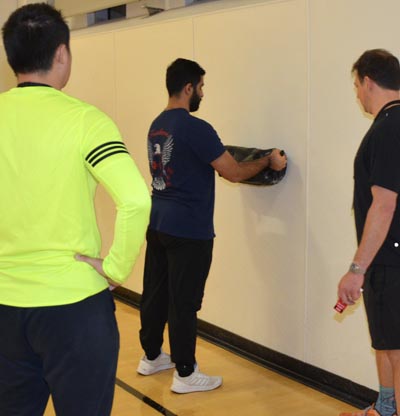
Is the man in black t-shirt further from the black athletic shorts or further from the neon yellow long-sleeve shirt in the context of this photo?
the neon yellow long-sleeve shirt

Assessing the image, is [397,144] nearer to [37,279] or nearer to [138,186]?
[138,186]

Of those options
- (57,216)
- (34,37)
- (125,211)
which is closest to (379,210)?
(125,211)

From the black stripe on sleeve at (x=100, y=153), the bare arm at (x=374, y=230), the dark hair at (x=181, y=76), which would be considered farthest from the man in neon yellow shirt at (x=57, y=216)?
the dark hair at (x=181, y=76)

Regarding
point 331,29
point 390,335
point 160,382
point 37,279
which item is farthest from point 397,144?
point 160,382

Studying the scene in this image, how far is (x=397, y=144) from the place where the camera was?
2270mm

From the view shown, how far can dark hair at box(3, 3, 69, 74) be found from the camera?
5.20 feet

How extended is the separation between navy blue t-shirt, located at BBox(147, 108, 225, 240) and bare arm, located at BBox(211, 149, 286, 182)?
0.04 m

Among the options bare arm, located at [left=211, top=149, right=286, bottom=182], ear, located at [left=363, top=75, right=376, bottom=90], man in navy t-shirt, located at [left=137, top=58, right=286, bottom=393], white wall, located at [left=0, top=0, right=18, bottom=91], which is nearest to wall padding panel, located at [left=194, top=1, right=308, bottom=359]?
bare arm, located at [left=211, top=149, right=286, bottom=182]

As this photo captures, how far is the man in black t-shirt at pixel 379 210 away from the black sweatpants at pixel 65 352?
99cm

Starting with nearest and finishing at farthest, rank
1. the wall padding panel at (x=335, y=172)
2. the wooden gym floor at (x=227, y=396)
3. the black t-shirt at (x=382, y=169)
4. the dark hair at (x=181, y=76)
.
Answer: the black t-shirt at (x=382, y=169), the wall padding panel at (x=335, y=172), the wooden gym floor at (x=227, y=396), the dark hair at (x=181, y=76)

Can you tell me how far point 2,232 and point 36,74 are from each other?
0.38 metres

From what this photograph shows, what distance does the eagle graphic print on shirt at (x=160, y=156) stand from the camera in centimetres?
322

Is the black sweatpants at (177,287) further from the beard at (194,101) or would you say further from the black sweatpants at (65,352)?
the black sweatpants at (65,352)

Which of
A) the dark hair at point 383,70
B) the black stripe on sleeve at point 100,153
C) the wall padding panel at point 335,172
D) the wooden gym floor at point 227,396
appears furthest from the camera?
the wooden gym floor at point 227,396
